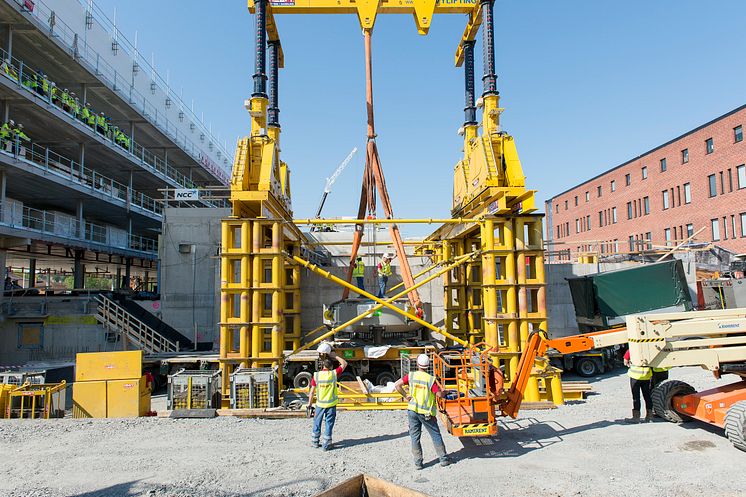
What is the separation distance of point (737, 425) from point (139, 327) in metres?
18.2

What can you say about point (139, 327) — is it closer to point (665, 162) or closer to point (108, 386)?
point (108, 386)

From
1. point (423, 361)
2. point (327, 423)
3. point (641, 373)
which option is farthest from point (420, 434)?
point (641, 373)

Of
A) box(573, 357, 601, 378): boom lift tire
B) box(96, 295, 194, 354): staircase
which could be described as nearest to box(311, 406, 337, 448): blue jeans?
box(573, 357, 601, 378): boom lift tire

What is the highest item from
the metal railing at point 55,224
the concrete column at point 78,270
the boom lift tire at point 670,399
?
the metal railing at point 55,224

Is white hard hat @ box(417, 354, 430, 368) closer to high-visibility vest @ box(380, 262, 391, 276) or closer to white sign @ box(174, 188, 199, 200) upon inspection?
high-visibility vest @ box(380, 262, 391, 276)

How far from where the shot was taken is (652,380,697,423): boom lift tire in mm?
8422

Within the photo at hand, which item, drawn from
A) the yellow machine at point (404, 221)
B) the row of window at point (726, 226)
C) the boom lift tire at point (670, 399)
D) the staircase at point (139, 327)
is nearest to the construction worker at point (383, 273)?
the yellow machine at point (404, 221)

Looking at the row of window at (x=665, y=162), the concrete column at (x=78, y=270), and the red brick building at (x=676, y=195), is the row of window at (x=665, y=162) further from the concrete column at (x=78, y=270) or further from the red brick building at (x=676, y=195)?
the concrete column at (x=78, y=270)

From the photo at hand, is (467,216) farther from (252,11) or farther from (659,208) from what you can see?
(659,208)

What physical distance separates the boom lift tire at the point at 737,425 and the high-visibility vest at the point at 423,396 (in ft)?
15.6

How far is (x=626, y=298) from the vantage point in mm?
15453

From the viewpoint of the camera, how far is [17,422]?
9.13 meters

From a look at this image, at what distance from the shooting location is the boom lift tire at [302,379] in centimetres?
1289

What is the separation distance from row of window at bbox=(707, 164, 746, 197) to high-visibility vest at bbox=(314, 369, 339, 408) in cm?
3391
